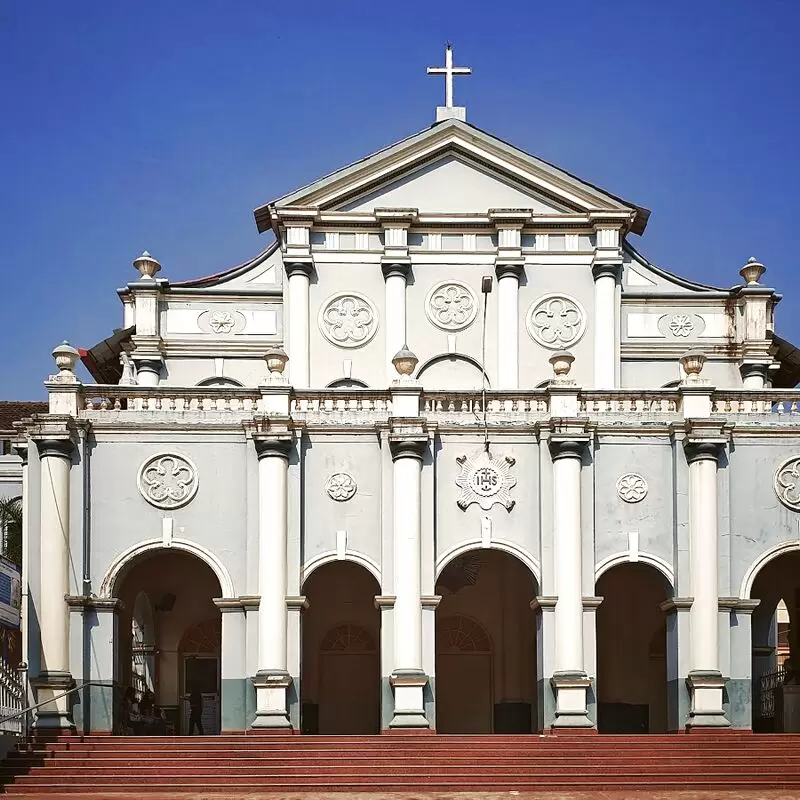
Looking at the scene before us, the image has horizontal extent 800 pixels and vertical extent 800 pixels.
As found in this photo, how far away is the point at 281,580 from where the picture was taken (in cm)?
2936

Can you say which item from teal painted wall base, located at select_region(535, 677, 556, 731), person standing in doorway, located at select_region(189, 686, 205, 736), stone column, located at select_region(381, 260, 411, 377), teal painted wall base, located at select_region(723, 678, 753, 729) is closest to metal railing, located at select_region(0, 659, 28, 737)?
person standing in doorway, located at select_region(189, 686, 205, 736)

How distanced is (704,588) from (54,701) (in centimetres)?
1315

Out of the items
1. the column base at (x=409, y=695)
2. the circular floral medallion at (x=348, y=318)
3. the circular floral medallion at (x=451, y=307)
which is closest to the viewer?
the column base at (x=409, y=695)

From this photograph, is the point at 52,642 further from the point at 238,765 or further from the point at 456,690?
the point at 456,690

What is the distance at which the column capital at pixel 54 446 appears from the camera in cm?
2948

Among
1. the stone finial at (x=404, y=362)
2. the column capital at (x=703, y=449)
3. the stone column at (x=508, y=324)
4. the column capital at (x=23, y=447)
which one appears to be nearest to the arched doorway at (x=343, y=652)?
the stone finial at (x=404, y=362)

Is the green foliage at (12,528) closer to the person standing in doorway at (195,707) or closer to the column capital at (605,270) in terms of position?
the person standing in doorway at (195,707)

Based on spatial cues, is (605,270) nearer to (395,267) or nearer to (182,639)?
(395,267)

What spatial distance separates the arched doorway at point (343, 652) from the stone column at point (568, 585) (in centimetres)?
565

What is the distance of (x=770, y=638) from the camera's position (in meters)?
34.2

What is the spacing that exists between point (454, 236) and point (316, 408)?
6833 millimetres

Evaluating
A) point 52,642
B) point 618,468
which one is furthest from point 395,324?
point 52,642

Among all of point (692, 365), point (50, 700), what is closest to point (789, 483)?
point (692, 365)

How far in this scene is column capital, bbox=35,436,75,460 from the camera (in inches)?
1161
